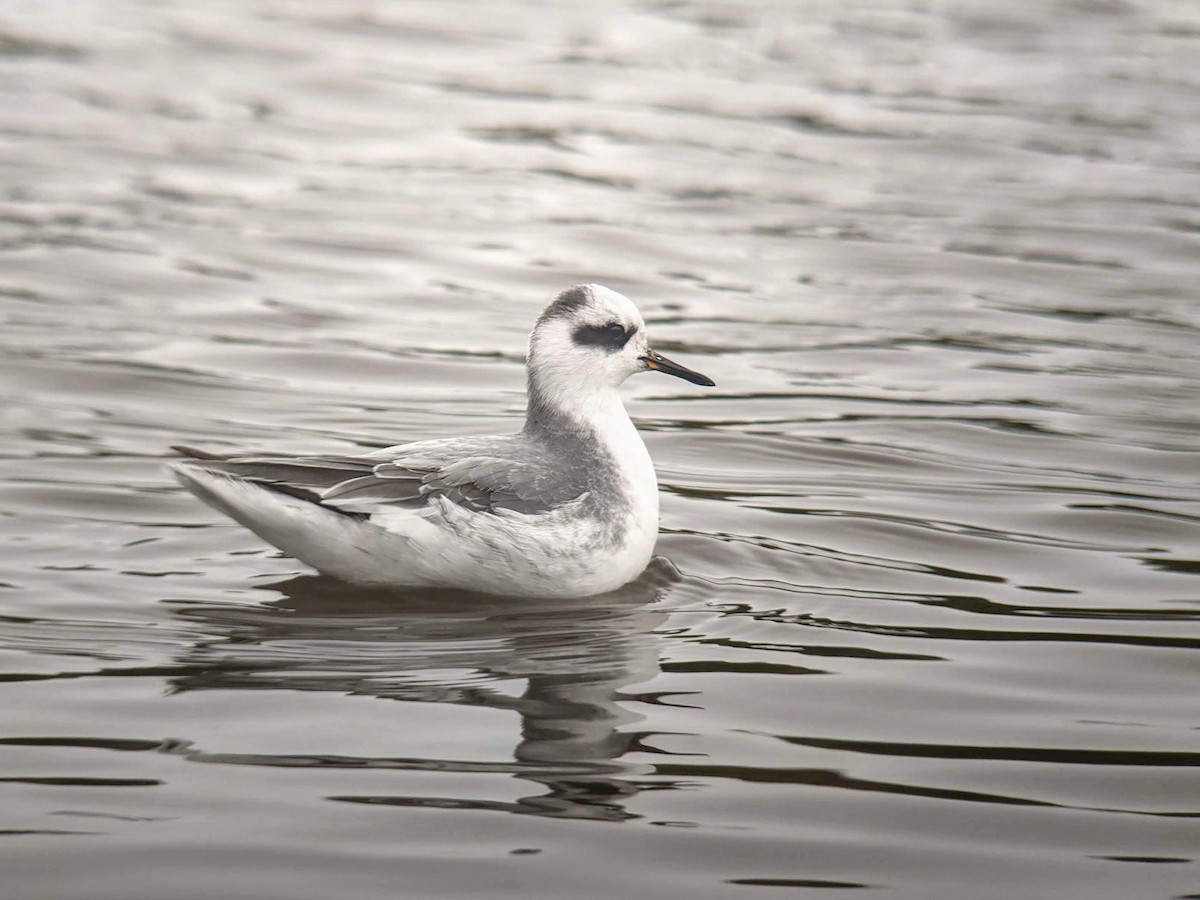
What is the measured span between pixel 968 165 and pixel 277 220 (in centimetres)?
603

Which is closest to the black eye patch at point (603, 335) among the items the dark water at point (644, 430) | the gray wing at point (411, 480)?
the gray wing at point (411, 480)

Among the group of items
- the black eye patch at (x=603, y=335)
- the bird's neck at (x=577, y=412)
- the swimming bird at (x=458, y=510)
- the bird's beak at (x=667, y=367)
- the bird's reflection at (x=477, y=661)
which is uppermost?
the black eye patch at (x=603, y=335)

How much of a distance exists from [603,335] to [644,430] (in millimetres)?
2271

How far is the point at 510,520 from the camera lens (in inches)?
269

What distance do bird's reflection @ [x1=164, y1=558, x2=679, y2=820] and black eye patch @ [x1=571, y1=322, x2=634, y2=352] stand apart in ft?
3.20

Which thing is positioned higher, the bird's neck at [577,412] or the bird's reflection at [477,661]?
the bird's neck at [577,412]

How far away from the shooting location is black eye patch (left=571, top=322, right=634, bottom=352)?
24.2ft

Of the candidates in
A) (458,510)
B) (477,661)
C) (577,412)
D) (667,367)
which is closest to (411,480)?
(458,510)

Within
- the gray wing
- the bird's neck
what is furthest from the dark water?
the bird's neck

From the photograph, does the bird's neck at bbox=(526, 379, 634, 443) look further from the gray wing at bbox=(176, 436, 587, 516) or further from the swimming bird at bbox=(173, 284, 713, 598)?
the gray wing at bbox=(176, 436, 587, 516)

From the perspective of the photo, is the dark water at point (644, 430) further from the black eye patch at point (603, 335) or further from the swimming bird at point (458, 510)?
the black eye patch at point (603, 335)

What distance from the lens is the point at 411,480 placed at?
272 inches

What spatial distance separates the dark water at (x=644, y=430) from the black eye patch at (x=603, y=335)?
0.96 meters

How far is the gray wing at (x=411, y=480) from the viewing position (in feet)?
22.4
